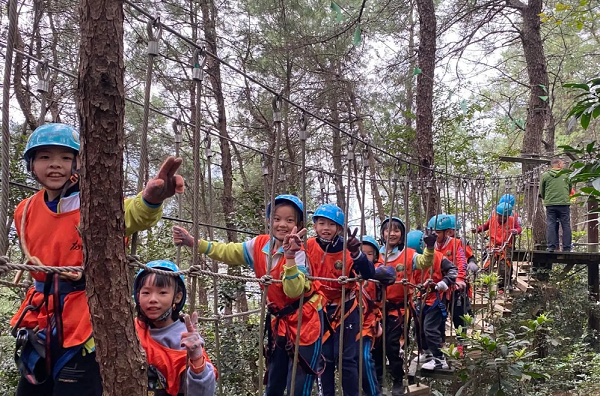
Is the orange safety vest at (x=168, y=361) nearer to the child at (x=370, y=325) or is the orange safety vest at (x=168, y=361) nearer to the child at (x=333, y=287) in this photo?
the child at (x=333, y=287)

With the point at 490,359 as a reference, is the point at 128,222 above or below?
above

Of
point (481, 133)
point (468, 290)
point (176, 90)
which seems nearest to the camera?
point (468, 290)

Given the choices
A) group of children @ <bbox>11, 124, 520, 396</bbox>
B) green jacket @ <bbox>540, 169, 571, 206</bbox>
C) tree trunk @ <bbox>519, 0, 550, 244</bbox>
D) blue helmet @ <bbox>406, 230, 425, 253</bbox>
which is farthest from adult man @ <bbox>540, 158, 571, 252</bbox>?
group of children @ <bbox>11, 124, 520, 396</bbox>

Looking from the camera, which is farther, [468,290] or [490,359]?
[468,290]

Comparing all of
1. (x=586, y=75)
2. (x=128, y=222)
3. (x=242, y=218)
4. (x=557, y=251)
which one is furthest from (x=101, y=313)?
(x=586, y=75)

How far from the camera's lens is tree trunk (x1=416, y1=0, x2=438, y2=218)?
4785 mm

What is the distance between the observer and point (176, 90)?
7.18 m

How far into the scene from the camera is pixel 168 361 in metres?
1.63

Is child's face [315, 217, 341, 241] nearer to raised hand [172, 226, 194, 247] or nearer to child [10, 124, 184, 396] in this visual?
raised hand [172, 226, 194, 247]

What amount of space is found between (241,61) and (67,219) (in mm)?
5512

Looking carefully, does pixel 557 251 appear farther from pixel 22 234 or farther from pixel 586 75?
pixel 586 75

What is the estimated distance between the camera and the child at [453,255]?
390 centimetres

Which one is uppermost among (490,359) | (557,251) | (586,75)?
(586,75)

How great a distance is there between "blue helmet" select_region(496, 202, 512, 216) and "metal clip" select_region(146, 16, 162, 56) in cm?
483
